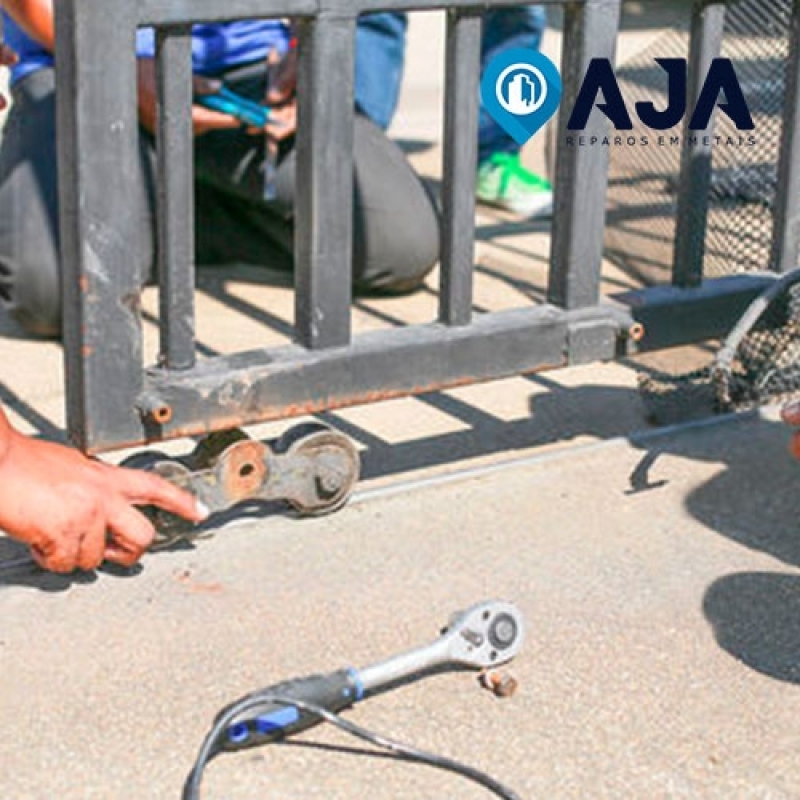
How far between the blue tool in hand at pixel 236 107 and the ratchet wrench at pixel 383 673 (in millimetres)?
1640

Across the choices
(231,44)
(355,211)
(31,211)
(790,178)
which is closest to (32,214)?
(31,211)

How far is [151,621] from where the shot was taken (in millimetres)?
2104

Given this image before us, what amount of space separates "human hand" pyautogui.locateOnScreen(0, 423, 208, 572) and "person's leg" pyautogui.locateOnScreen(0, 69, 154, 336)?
1.16 m

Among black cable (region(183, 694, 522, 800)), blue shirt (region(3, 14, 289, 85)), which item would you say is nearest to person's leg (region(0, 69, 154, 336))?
blue shirt (region(3, 14, 289, 85))

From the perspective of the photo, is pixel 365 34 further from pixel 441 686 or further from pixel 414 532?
pixel 441 686

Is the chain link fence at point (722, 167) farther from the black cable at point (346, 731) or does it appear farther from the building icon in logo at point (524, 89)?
the black cable at point (346, 731)

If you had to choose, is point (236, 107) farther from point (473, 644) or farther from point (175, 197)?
point (473, 644)

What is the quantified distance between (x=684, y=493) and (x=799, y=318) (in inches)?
16.1

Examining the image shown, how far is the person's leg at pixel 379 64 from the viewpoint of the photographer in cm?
409

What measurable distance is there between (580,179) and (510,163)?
197cm

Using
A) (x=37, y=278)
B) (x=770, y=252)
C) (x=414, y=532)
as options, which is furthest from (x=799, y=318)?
(x=37, y=278)

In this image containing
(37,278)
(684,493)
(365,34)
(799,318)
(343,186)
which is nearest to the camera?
(343,186)

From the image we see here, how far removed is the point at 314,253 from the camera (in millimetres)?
2254

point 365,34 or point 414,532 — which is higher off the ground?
point 365,34
